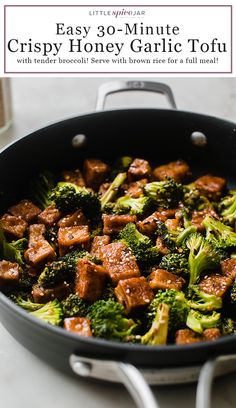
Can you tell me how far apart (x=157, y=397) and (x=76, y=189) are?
1077mm

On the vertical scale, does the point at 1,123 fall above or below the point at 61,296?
above

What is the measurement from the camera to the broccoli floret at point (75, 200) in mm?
2914

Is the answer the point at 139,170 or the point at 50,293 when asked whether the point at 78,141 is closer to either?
the point at 139,170

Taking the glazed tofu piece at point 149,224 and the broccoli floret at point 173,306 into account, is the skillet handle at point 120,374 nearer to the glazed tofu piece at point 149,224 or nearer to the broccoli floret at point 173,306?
the broccoli floret at point 173,306

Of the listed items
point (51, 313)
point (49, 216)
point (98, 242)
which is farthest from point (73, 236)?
point (51, 313)

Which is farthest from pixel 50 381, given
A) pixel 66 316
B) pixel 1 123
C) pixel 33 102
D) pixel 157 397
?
pixel 33 102

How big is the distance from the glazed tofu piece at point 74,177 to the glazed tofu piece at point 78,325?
0.99m

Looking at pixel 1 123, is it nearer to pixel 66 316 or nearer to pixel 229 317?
pixel 66 316

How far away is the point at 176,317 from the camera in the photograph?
239cm

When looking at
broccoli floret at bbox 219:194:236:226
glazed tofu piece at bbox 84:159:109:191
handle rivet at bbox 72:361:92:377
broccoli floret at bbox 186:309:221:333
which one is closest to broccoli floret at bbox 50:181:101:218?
glazed tofu piece at bbox 84:159:109:191

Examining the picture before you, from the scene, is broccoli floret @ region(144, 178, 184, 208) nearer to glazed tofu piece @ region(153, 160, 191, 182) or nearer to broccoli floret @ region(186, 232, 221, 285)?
glazed tofu piece @ region(153, 160, 191, 182)

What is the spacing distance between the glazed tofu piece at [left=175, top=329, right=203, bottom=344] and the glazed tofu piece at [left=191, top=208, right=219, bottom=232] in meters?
0.66

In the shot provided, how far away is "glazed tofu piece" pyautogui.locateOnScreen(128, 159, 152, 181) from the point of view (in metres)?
3.18

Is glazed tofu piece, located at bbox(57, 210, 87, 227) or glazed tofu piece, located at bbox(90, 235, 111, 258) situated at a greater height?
glazed tofu piece, located at bbox(57, 210, 87, 227)
